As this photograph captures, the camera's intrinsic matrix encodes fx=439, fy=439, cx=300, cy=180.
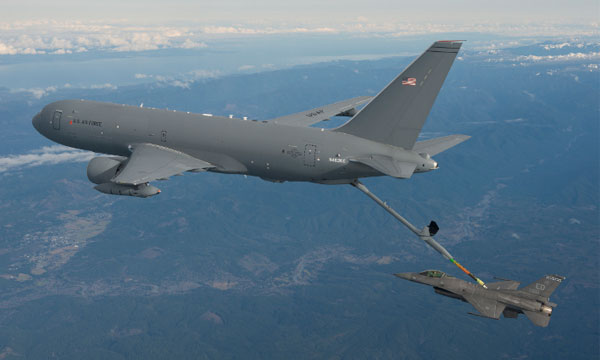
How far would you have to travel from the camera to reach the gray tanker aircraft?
33750mm

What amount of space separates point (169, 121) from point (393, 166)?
19.8 metres

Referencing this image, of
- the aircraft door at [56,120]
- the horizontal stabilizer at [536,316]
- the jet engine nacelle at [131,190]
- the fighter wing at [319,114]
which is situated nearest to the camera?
the jet engine nacelle at [131,190]

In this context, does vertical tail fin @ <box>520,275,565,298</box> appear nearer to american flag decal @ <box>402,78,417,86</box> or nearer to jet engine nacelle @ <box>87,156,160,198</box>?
american flag decal @ <box>402,78,417,86</box>

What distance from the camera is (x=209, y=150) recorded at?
37656mm

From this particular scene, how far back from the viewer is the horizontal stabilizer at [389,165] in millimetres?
32731

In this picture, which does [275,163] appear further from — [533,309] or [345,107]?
[533,309]

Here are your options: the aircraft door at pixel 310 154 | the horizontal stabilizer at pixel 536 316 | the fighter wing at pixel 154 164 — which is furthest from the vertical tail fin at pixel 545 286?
the fighter wing at pixel 154 164

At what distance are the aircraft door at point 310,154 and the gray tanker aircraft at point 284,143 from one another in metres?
0.08

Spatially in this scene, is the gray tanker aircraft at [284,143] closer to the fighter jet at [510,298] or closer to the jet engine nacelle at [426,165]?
the jet engine nacelle at [426,165]

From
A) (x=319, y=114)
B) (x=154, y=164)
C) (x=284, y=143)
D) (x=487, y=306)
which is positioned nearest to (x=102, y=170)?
(x=154, y=164)

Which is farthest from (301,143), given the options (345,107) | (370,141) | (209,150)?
(345,107)

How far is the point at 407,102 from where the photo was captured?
3475cm

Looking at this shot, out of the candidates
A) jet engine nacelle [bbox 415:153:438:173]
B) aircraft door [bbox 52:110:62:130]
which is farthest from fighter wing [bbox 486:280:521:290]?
aircraft door [bbox 52:110:62:130]

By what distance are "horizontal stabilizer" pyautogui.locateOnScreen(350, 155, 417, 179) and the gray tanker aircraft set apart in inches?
3.1
